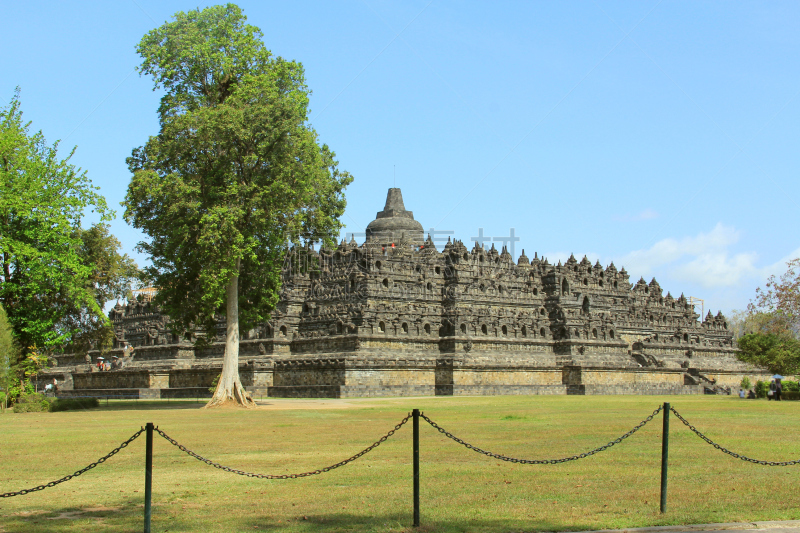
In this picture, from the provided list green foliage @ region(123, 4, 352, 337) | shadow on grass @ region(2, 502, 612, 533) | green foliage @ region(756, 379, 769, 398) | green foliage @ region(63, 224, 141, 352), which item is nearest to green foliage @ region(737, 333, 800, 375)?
green foliage @ region(756, 379, 769, 398)

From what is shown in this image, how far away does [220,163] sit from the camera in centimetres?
3775

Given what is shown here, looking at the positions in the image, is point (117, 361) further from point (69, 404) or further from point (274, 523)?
point (274, 523)

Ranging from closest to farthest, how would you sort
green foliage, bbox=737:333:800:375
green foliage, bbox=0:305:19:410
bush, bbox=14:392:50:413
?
green foliage, bbox=0:305:19:410 → bush, bbox=14:392:50:413 → green foliage, bbox=737:333:800:375

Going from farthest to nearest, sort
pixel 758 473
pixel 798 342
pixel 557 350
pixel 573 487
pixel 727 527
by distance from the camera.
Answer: pixel 798 342, pixel 557 350, pixel 758 473, pixel 573 487, pixel 727 527

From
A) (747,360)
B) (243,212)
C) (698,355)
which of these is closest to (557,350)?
(698,355)

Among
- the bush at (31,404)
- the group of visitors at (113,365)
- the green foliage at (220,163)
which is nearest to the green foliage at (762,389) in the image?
the green foliage at (220,163)

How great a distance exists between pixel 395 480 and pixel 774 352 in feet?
230

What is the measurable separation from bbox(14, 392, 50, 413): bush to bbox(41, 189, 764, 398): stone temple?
8.07 metres

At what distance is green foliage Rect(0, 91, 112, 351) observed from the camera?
35.8 metres

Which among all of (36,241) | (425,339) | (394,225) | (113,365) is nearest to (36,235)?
(36,241)

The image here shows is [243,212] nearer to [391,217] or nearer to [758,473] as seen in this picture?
[758,473]

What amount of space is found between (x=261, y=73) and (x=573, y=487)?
99.4ft

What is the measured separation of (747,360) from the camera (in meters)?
79.6

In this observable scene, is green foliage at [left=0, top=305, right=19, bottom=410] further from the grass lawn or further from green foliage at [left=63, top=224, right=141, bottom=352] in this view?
the grass lawn
